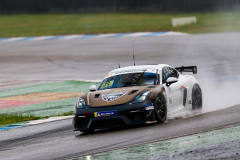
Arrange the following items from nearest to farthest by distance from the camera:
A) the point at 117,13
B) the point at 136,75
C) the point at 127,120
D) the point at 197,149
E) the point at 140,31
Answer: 1. the point at 197,149
2. the point at 127,120
3. the point at 136,75
4. the point at 140,31
5. the point at 117,13

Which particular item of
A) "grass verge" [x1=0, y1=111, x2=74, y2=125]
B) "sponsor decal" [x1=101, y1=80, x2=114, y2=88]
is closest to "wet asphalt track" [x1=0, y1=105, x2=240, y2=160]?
"sponsor decal" [x1=101, y1=80, x2=114, y2=88]

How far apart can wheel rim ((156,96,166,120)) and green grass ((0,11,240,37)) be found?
90.9ft

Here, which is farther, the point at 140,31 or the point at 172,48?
the point at 140,31

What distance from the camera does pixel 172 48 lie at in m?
27.6

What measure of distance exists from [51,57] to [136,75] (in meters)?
19.2

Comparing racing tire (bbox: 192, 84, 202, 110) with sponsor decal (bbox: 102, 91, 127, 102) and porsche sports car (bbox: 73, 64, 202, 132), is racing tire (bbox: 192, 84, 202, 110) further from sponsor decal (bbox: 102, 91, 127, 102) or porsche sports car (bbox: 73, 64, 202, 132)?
sponsor decal (bbox: 102, 91, 127, 102)

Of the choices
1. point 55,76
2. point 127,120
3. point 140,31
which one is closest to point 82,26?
point 140,31

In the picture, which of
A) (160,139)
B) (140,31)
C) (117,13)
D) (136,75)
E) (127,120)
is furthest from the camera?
(117,13)

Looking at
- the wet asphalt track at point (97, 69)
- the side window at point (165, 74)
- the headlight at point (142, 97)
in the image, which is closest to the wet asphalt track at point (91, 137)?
the wet asphalt track at point (97, 69)

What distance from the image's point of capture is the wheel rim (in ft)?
30.0

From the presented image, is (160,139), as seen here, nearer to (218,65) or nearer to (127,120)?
(127,120)

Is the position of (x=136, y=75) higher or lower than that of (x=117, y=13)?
lower

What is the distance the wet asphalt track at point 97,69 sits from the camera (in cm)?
799

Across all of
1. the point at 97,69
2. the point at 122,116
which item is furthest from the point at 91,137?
the point at 97,69
